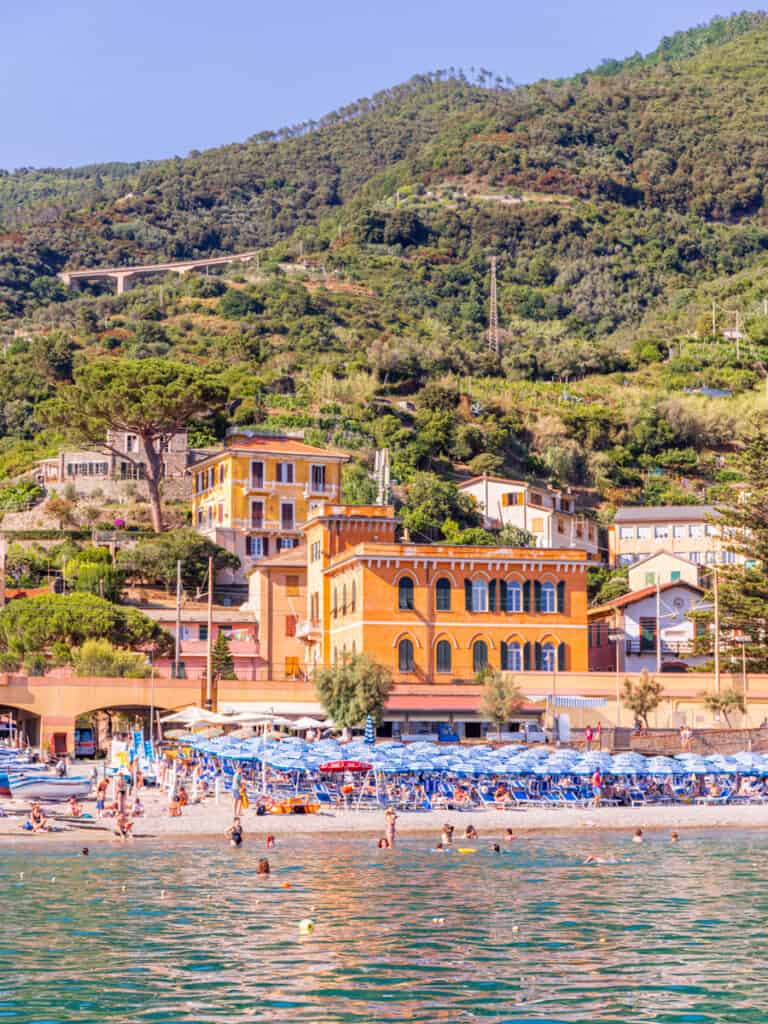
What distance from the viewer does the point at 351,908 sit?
3139cm

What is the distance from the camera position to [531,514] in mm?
94188

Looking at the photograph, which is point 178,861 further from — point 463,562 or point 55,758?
point 463,562

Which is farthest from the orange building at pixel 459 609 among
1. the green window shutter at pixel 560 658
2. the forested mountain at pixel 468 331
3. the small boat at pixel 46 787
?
the forested mountain at pixel 468 331

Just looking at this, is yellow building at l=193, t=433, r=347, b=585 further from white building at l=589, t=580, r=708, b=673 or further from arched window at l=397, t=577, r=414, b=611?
arched window at l=397, t=577, r=414, b=611

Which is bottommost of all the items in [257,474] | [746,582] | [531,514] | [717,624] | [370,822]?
[370,822]

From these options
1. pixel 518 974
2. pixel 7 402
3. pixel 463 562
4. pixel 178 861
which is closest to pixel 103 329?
pixel 7 402

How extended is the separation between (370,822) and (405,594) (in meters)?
19.1

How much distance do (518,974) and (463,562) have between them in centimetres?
3938

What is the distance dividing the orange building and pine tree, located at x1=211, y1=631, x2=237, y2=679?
15.3ft

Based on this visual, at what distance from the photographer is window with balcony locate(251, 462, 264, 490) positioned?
86.0 metres

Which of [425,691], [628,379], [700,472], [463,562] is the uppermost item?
[628,379]

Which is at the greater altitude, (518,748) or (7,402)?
(7,402)

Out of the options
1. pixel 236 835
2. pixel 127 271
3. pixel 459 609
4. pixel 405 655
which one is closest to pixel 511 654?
pixel 459 609

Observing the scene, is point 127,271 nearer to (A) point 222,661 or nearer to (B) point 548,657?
(A) point 222,661
